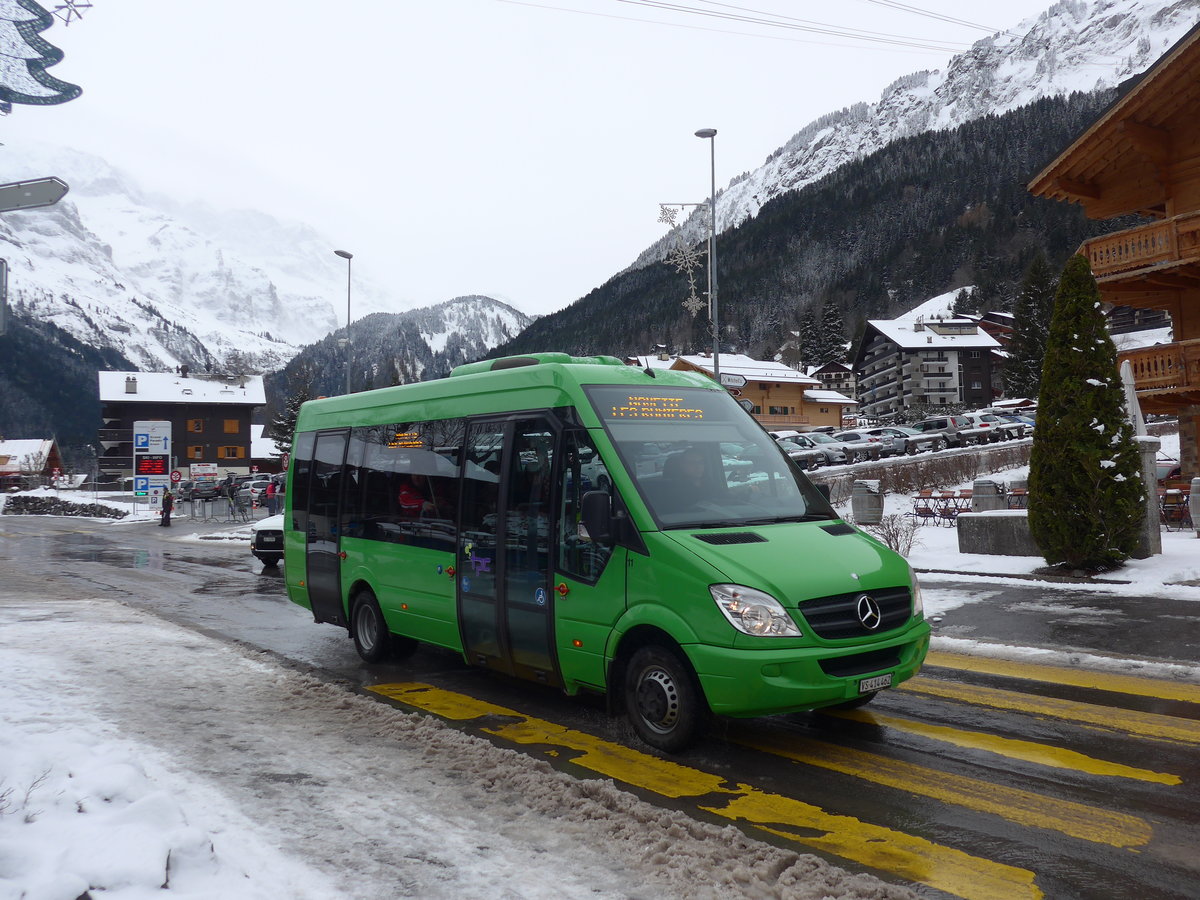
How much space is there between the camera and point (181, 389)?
322 feet

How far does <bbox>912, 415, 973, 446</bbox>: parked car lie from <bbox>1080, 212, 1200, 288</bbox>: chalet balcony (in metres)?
28.6

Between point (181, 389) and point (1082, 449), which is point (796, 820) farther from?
point (181, 389)

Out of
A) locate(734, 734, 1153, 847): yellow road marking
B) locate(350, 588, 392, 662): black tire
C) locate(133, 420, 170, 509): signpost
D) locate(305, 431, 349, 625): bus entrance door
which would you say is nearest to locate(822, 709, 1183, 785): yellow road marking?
locate(734, 734, 1153, 847): yellow road marking

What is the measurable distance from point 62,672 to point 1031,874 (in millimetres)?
8319

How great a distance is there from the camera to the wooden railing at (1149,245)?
21.0m

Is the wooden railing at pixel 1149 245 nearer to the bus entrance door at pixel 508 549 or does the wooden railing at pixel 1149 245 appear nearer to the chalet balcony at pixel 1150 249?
the chalet balcony at pixel 1150 249

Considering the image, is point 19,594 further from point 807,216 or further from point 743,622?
point 807,216

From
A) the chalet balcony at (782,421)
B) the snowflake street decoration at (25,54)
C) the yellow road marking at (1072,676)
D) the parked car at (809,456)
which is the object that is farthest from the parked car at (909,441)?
the snowflake street decoration at (25,54)

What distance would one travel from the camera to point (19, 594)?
Result: 52.2 ft

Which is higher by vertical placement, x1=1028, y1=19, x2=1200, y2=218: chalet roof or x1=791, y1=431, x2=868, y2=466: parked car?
x1=1028, y1=19, x2=1200, y2=218: chalet roof

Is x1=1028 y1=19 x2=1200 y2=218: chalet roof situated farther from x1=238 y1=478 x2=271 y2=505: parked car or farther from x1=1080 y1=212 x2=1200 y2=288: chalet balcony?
x1=238 y1=478 x2=271 y2=505: parked car

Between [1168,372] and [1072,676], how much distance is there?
1714 centimetres

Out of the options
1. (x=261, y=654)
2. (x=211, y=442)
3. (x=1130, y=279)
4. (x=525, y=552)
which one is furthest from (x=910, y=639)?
(x=211, y=442)

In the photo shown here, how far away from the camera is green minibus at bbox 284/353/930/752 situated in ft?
17.7
